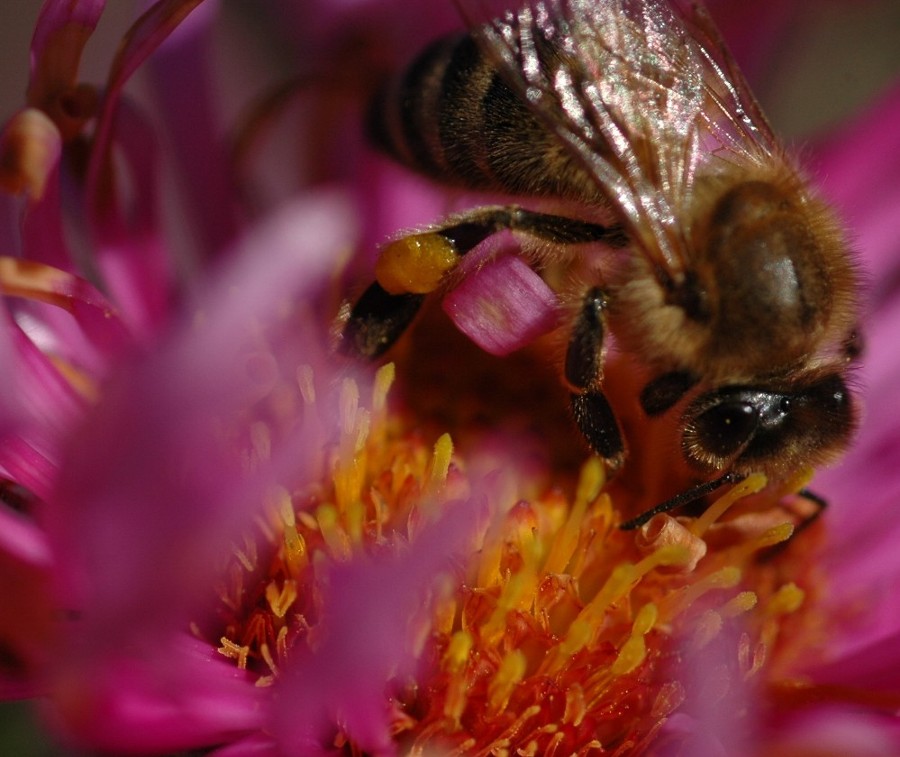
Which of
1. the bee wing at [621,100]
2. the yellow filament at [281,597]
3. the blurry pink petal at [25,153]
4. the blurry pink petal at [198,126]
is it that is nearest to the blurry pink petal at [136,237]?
the blurry pink petal at [198,126]

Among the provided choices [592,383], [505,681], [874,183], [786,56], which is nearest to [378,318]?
[592,383]

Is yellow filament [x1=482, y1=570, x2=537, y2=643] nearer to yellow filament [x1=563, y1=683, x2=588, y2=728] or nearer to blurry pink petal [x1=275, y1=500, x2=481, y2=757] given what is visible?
yellow filament [x1=563, y1=683, x2=588, y2=728]

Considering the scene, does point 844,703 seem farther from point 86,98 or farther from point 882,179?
point 86,98

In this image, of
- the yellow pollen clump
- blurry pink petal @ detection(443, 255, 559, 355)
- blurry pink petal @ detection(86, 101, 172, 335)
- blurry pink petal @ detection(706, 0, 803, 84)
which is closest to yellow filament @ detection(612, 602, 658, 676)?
the yellow pollen clump

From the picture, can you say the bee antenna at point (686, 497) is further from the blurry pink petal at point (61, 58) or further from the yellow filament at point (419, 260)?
the blurry pink petal at point (61, 58)

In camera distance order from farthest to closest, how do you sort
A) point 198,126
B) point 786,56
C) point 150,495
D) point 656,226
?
point 786,56
point 198,126
point 656,226
point 150,495

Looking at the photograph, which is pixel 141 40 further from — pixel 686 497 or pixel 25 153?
pixel 686 497

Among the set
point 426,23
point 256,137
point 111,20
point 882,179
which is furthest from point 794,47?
point 111,20
